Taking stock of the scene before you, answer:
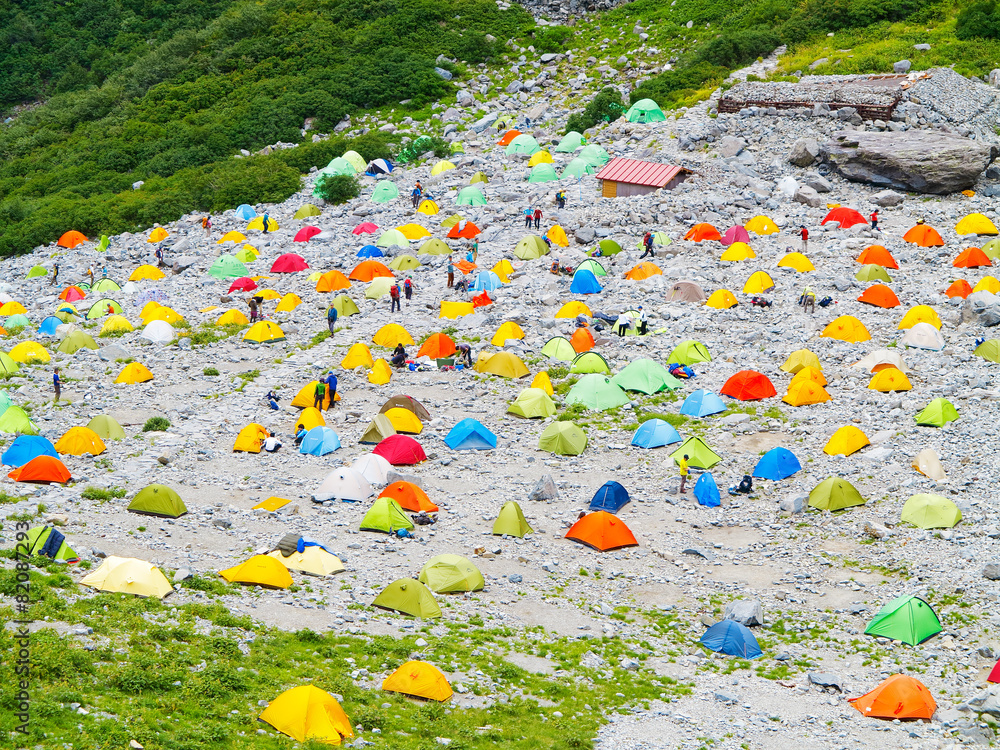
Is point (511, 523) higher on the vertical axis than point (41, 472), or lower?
lower

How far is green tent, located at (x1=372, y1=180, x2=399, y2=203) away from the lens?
45.4 meters

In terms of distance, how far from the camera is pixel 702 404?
86.2ft

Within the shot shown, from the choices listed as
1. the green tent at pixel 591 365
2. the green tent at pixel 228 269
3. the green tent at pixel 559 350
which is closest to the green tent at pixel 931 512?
the green tent at pixel 591 365

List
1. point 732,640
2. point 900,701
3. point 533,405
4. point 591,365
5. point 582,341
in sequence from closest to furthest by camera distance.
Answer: point 900,701, point 732,640, point 533,405, point 591,365, point 582,341

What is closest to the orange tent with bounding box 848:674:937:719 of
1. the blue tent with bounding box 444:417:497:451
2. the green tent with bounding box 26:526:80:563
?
the blue tent with bounding box 444:417:497:451

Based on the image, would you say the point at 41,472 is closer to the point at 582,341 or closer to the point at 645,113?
the point at 582,341

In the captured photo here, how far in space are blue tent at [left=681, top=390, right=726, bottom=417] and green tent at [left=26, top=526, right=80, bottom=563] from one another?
628 inches

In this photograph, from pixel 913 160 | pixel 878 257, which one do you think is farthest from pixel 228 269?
pixel 913 160

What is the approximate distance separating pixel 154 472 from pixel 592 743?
44.3 ft

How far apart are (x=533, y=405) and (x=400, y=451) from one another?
15.0ft

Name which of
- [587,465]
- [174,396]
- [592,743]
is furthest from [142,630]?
[174,396]

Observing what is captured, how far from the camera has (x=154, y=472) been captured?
2291 centimetres

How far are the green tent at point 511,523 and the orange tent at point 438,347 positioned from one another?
33.1 ft

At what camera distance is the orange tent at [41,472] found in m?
21.8
